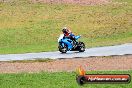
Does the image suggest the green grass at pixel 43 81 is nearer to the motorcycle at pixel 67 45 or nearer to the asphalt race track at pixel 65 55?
the asphalt race track at pixel 65 55

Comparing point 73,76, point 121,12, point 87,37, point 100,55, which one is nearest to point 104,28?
point 87,37

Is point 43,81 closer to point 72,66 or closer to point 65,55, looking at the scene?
point 72,66

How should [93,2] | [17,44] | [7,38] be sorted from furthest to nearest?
[93,2] < [7,38] < [17,44]

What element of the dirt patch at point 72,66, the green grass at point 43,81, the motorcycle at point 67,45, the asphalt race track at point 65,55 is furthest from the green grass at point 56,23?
the green grass at point 43,81

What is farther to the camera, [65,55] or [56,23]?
[56,23]

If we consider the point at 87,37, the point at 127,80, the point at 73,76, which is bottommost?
the point at 87,37

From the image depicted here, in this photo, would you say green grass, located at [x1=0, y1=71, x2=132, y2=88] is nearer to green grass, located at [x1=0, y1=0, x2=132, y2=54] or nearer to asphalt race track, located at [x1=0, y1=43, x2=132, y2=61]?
asphalt race track, located at [x1=0, y1=43, x2=132, y2=61]

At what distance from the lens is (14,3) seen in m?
53.2

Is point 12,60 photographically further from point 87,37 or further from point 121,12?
point 121,12

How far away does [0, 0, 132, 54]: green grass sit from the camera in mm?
37281

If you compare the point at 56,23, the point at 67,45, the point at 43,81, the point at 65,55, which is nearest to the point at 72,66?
the point at 43,81

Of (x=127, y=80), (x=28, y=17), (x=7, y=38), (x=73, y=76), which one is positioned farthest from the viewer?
(x=28, y=17)

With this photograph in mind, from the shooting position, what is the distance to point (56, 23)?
148ft

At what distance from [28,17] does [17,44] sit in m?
12.1
